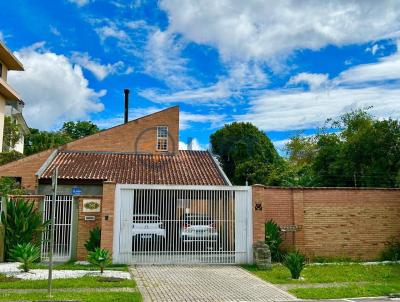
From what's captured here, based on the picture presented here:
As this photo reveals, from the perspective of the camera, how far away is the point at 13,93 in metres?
30.3

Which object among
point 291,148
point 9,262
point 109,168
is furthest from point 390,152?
point 291,148

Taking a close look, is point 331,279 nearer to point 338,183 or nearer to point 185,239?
point 185,239

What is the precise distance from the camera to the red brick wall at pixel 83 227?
14.8 meters

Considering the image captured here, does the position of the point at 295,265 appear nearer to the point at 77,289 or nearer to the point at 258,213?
the point at 258,213

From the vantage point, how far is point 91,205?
49.2 ft

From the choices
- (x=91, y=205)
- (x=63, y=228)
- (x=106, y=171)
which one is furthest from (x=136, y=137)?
(x=63, y=228)

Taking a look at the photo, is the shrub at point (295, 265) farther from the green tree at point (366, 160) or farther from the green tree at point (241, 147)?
the green tree at point (241, 147)

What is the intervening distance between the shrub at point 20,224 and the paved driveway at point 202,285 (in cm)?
376

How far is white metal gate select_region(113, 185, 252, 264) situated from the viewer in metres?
14.3

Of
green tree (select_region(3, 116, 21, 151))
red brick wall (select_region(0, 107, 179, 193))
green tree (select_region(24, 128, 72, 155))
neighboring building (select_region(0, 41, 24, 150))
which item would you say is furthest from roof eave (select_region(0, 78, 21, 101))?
green tree (select_region(24, 128, 72, 155))

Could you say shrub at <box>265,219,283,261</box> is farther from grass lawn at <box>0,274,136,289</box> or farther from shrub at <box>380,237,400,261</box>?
grass lawn at <box>0,274,136,289</box>

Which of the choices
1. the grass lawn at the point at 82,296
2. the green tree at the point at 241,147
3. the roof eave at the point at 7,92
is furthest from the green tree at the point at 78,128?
the grass lawn at the point at 82,296

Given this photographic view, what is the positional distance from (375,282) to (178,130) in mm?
17992

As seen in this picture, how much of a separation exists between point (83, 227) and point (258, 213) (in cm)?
618
